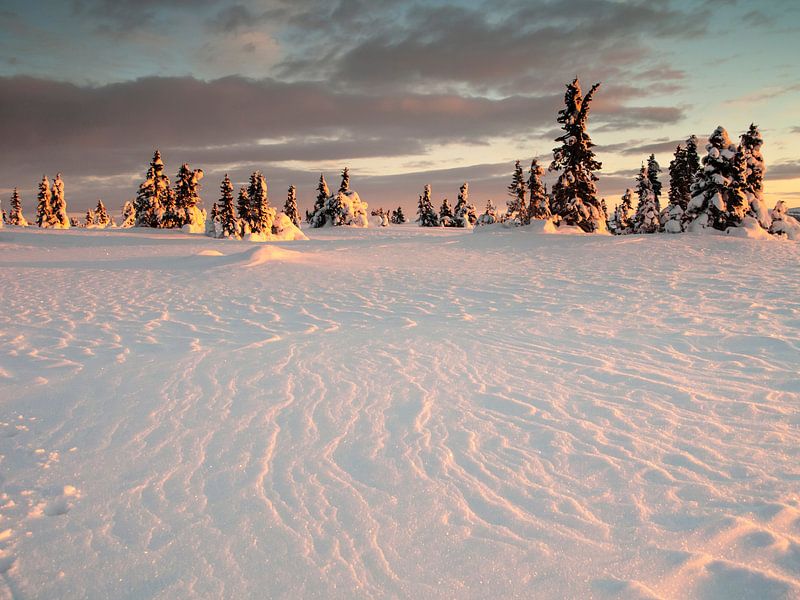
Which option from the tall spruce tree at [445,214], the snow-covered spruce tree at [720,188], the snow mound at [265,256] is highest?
the tall spruce tree at [445,214]

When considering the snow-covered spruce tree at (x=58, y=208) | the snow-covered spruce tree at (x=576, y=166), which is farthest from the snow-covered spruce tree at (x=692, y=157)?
the snow-covered spruce tree at (x=58, y=208)

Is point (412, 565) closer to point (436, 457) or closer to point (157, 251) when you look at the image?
point (436, 457)

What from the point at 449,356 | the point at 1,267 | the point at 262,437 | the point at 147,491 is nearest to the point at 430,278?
the point at 449,356

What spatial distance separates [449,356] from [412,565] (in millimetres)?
4595

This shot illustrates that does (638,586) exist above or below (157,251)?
below

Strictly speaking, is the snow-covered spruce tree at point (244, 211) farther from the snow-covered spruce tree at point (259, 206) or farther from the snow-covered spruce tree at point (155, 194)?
the snow-covered spruce tree at point (155, 194)

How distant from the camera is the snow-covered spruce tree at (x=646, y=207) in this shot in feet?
158

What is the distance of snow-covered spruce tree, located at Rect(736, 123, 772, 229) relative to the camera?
27.0 m

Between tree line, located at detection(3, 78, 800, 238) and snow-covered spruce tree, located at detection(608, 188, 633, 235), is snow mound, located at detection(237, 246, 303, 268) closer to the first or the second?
A: tree line, located at detection(3, 78, 800, 238)

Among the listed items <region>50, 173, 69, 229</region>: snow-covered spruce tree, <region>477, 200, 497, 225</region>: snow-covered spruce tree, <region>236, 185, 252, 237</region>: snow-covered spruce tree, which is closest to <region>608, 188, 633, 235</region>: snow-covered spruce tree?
<region>477, 200, 497, 225</region>: snow-covered spruce tree

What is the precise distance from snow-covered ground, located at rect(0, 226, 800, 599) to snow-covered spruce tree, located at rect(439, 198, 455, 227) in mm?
71546

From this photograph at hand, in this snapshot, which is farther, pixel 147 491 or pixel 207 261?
→ pixel 207 261

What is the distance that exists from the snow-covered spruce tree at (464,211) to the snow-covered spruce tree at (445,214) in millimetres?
1706

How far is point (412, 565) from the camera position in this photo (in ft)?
10.0
